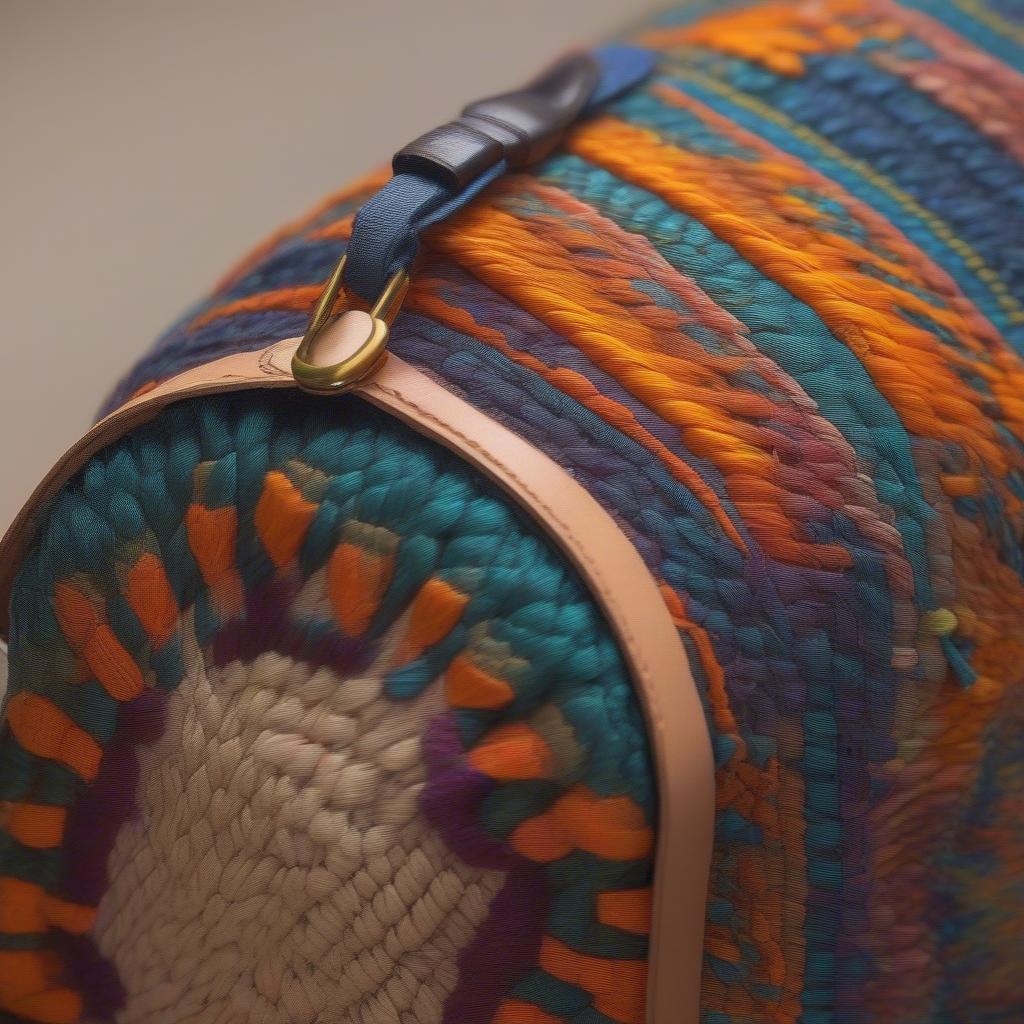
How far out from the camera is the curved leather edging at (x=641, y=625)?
0.42 m

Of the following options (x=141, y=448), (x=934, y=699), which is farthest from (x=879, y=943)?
(x=141, y=448)

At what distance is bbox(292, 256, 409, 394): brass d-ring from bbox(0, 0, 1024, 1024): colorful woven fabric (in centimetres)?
2

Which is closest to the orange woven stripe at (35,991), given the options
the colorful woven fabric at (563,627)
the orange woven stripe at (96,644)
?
the colorful woven fabric at (563,627)

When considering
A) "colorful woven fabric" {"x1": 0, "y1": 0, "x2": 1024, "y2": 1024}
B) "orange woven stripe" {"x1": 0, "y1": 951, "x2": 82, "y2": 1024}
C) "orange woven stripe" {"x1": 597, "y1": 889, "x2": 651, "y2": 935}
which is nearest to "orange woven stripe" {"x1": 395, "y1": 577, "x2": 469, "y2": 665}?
"colorful woven fabric" {"x1": 0, "y1": 0, "x2": 1024, "y2": 1024}

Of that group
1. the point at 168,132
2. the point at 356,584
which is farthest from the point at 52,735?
the point at 168,132

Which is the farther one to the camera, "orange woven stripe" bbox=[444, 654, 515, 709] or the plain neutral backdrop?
the plain neutral backdrop

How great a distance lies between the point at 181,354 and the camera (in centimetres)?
53

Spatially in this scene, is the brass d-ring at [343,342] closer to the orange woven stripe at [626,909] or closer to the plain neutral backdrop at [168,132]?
the orange woven stripe at [626,909]

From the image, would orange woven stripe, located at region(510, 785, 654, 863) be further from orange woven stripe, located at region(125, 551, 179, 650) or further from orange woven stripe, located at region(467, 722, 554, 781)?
orange woven stripe, located at region(125, 551, 179, 650)

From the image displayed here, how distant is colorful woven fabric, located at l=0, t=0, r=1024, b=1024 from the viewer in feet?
1.44

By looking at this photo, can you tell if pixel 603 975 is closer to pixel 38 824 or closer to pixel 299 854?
pixel 299 854

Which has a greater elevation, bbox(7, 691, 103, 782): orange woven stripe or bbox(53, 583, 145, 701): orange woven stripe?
bbox(53, 583, 145, 701): orange woven stripe

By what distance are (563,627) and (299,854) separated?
13 cm

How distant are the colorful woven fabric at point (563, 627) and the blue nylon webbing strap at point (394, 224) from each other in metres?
0.01
